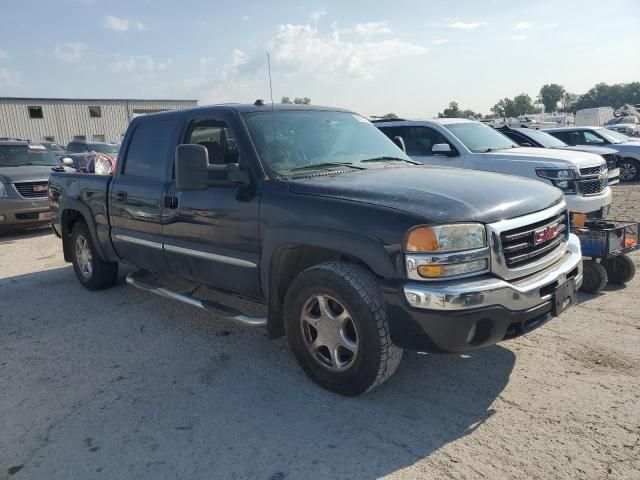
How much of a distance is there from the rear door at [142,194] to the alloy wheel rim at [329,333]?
6.01 ft

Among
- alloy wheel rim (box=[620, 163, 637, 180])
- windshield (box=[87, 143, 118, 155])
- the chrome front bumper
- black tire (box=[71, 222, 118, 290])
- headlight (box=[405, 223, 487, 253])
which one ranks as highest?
windshield (box=[87, 143, 118, 155])

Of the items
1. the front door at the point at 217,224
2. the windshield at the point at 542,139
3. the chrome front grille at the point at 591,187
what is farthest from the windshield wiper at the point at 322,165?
the windshield at the point at 542,139

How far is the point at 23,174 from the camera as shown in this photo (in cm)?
1000

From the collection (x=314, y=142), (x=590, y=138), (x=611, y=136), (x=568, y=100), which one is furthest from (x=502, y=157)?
(x=568, y=100)

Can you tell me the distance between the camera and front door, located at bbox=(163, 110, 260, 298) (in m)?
3.76

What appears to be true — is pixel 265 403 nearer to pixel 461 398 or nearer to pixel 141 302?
pixel 461 398

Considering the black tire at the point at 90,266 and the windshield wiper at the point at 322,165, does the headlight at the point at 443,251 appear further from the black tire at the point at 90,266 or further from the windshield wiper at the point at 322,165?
the black tire at the point at 90,266

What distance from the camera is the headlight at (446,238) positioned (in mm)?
2861

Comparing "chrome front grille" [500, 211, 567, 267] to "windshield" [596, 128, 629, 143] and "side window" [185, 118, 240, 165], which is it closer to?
"side window" [185, 118, 240, 165]

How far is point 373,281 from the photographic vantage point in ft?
10.2

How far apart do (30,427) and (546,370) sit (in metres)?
3.37

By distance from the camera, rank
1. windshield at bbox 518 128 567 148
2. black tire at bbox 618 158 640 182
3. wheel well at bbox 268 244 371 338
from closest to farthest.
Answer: wheel well at bbox 268 244 371 338 < windshield at bbox 518 128 567 148 < black tire at bbox 618 158 640 182

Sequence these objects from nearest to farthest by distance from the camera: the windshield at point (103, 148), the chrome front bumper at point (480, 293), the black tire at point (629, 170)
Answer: the chrome front bumper at point (480, 293) < the black tire at point (629, 170) < the windshield at point (103, 148)

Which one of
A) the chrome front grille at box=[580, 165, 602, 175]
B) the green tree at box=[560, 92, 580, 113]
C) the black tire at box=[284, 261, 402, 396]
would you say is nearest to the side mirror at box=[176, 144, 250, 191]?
the black tire at box=[284, 261, 402, 396]
